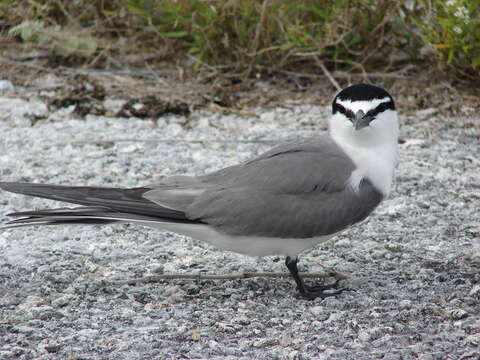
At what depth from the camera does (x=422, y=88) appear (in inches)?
247

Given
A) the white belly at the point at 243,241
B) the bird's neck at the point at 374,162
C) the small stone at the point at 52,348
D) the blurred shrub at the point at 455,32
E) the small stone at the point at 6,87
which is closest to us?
the small stone at the point at 52,348

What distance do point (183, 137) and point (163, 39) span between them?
149cm

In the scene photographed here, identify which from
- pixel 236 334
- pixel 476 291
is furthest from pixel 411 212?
pixel 236 334

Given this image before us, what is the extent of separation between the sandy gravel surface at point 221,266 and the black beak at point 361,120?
73 cm

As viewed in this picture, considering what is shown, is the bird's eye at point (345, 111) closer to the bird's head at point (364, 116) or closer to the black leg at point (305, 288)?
the bird's head at point (364, 116)

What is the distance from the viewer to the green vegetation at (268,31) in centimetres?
595

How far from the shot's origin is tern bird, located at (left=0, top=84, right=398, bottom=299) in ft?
11.7

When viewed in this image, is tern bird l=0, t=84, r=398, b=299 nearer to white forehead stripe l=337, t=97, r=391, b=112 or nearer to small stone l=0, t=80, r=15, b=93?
white forehead stripe l=337, t=97, r=391, b=112

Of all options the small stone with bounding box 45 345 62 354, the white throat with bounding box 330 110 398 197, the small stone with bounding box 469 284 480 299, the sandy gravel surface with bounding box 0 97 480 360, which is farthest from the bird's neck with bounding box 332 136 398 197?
the small stone with bounding box 45 345 62 354

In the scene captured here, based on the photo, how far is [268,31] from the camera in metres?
6.27

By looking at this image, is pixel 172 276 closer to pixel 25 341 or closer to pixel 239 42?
pixel 25 341

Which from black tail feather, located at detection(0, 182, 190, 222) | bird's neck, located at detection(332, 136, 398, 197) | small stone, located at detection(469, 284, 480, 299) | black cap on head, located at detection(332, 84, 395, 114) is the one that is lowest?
small stone, located at detection(469, 284, 480, 299)

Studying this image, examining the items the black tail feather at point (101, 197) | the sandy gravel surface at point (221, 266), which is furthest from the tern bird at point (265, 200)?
the sandy gravel surface at point (221, 266)

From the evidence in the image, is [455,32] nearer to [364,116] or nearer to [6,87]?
[364,116]
